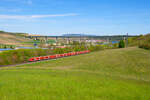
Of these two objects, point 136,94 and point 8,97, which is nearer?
point 8,97

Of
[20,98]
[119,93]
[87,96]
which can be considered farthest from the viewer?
[119,93]

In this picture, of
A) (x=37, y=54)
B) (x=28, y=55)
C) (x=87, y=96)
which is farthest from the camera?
(x=37, y=54)

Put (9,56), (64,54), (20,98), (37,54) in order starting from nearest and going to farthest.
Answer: (20,98), (9,56), (37,54), (64,54)

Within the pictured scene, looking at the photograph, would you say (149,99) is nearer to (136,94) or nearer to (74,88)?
(136,94)

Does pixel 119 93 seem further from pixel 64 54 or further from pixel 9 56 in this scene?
pixel 64 54

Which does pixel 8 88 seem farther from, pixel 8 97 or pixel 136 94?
pixel 136 94

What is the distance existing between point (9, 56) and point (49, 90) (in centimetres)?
A: 2976

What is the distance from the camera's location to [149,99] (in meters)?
9.21

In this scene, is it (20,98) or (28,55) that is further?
(28,55)

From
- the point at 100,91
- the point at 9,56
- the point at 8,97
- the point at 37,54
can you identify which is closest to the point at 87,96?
the point at 100,91

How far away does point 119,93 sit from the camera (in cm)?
998

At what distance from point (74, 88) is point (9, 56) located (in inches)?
1186

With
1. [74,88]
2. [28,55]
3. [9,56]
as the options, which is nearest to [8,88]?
[74,88]

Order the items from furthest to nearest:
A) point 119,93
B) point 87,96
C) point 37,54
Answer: point 37,54 → point 119,93 → point 87,96
